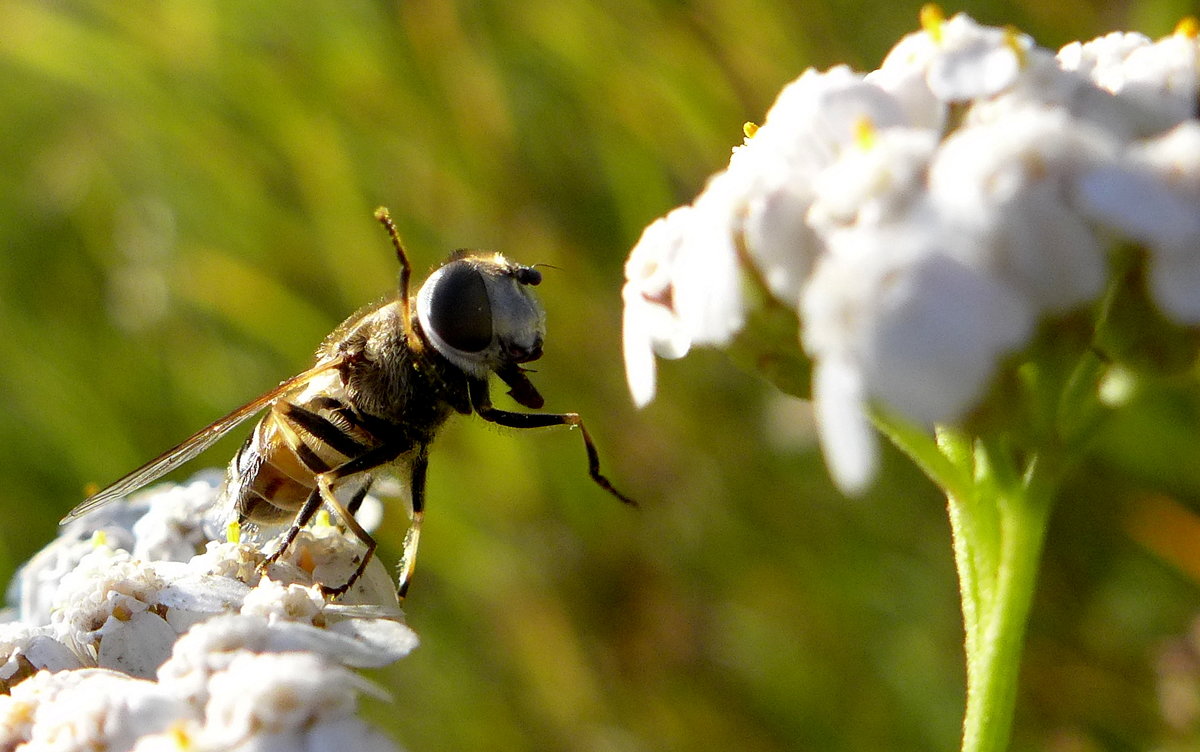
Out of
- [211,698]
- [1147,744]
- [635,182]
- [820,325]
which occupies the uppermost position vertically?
[635,182]

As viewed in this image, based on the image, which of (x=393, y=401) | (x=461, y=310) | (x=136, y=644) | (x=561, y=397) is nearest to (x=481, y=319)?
(x=461, y=310)

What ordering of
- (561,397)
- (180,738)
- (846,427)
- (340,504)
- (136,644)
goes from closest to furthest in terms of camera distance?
1. (846,427)
2. (180,738)
3. (136,644)
4. (340,504)
5. (561,397)

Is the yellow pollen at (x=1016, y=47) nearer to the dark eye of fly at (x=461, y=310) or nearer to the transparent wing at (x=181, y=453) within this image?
the dark eye of fly at (x=461, y=310)

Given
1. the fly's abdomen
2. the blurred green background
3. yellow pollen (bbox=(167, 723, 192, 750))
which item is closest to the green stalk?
yellow pollen (bbox=(167, 723, 192, 750))

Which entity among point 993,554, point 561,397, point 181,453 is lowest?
point 181,453

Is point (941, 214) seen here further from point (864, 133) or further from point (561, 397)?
point (561, 397)

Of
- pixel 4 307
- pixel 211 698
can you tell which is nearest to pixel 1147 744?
pixel 211 698

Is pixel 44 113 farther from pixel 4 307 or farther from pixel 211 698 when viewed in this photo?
pixel 211 698
